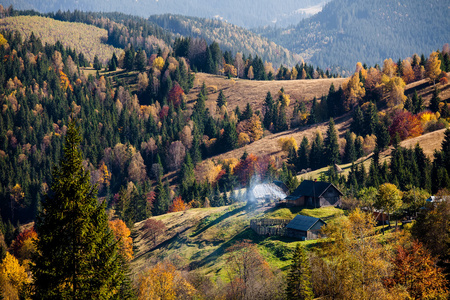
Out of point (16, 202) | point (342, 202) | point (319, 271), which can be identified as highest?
point (319, 271)

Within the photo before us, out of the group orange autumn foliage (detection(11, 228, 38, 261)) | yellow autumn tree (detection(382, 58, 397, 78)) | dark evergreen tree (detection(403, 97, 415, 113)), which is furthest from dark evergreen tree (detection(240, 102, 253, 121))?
orange autumn foliage (detection(11, 228, 38, 261))

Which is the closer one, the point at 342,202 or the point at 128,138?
the point at 342,202

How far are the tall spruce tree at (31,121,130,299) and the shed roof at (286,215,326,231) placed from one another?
5190 cm

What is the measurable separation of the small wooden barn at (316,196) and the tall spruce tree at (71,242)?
6512 centimetres

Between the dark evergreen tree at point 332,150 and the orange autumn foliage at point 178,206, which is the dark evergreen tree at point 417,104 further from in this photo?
the orange autumn foliage at point 178,206

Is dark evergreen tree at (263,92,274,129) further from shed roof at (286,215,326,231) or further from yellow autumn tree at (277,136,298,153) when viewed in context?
shed roof at (286,215,326,231)

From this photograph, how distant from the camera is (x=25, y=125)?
19238cm

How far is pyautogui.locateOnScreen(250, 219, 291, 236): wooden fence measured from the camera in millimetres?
68875

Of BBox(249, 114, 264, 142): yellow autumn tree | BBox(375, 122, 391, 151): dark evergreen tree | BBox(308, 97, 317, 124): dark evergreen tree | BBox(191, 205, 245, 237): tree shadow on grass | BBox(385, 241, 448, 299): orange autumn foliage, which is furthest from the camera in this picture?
BBox(308, 97, 317, 124): dark evergreen tree

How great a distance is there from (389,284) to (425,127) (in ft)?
351

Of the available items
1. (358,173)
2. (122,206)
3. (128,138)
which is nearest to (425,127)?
(358,173)

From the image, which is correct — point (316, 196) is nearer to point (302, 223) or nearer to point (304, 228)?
point (302, 223)

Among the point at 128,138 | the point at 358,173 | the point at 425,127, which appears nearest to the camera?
the point at 358,173

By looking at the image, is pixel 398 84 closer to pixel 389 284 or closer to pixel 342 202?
pixel 342 202
